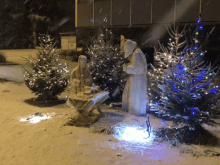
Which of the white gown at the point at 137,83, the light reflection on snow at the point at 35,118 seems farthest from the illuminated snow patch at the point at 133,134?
the light reflection on snow at the point at 35,118

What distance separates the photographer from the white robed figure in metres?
6.96

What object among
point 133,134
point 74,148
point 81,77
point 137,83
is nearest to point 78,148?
point 74,148

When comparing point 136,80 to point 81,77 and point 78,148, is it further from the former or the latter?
point 78,148

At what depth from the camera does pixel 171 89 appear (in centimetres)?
543

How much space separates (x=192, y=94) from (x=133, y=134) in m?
1.58

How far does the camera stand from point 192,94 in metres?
5.16

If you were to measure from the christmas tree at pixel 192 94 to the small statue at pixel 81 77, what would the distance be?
111 inches

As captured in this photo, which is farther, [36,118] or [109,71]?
[109,71]

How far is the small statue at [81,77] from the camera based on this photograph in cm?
754

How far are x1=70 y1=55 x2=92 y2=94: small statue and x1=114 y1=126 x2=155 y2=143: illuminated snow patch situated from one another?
2.13 meters

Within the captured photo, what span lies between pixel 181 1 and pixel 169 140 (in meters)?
10.9

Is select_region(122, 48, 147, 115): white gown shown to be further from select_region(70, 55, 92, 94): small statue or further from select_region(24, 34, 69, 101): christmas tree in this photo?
select_region(24, 34, 69, 101): christmas tree

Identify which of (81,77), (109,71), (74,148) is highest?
(109,71)

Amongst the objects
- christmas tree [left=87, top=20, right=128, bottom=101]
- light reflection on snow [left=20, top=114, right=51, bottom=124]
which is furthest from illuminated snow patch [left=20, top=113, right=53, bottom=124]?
christmas tree [left=87, top=20, right=128, bottom=101]
